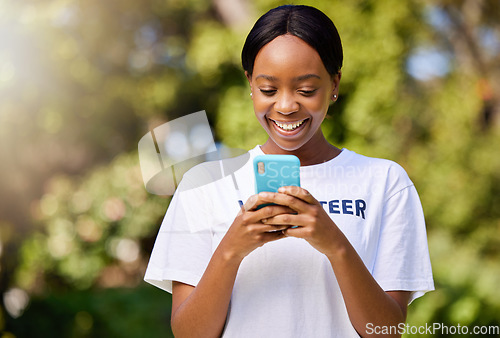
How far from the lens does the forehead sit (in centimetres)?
103

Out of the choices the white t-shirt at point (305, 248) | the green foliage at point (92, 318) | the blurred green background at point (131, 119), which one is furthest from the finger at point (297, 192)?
the blurred green background at point (131, 119)

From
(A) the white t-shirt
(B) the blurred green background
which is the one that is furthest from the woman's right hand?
(B) the blurred green background

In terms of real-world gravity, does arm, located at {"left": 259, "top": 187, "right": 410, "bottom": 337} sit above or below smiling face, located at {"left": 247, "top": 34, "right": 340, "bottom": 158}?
below

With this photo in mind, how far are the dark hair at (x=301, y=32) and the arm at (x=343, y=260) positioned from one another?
30 centimetres

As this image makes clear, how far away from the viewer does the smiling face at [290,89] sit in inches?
40.5

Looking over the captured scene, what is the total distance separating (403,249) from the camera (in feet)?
3.56

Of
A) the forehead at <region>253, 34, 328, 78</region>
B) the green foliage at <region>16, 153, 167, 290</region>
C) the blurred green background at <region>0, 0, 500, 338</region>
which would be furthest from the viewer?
the green foliage at <region>16, 153, 167, 290</region>

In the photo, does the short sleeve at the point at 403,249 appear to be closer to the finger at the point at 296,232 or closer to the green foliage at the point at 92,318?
the finger at the point at 296,232

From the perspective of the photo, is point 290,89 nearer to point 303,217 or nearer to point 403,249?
point 303,217

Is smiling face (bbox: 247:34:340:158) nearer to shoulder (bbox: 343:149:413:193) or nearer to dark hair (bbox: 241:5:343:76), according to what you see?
dark hair (bbox: 241:5:343:76)

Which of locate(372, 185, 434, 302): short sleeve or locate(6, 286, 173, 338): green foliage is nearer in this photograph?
locate(372, 185, 434, 302): short sleeve

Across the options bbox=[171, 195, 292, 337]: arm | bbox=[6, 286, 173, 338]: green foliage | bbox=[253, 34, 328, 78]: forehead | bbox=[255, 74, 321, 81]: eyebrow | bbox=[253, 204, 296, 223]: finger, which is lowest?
bbox=[6, 286, 173, 338]: green foliage

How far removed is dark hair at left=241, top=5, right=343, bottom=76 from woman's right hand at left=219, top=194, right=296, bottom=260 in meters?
0.31

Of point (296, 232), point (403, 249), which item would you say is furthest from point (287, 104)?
point (403, 249)
